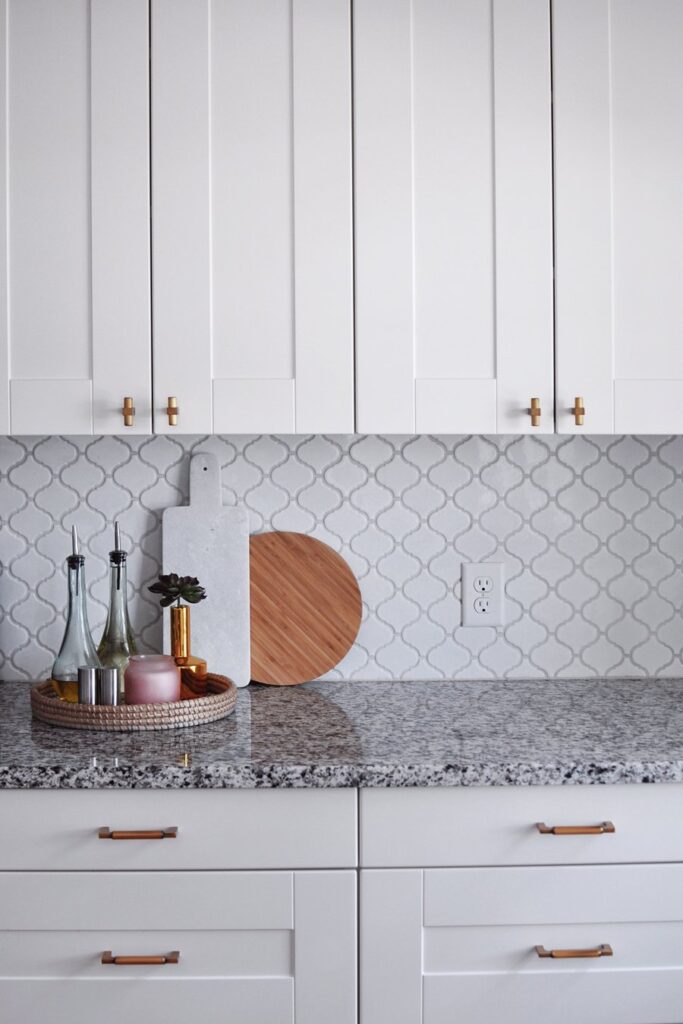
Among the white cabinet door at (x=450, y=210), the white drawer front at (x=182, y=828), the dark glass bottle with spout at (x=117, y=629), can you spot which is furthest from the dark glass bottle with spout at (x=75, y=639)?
the white cabinet door at (x=450, y=210)

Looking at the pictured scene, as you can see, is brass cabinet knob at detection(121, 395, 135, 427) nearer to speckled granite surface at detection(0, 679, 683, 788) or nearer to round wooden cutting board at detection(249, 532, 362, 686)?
round wooden cutting board at detection(249, 532, 362, 686)

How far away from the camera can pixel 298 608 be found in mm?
2279

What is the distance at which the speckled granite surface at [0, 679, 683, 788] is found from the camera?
1.62 m

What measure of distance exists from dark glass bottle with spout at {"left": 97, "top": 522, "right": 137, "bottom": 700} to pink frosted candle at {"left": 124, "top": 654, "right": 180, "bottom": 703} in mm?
183

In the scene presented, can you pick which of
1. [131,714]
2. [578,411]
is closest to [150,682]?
[131,714]

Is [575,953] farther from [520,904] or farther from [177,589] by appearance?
[177,589]

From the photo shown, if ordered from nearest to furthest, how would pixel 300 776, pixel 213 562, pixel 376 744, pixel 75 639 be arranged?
pixel 300 776 → pixel 376 744 → pixel 75 639 → pixel 213 562

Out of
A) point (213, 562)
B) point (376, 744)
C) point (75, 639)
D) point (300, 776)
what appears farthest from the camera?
point (213, 562)

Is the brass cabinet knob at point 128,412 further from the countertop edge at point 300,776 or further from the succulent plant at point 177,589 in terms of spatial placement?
the countertop edge at point 300,776

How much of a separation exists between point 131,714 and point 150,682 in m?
0.08

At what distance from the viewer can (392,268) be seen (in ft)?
6.36

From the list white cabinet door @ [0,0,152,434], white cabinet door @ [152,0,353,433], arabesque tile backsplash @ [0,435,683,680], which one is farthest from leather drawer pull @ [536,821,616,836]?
white cabinet door @ [0,0,152,434]

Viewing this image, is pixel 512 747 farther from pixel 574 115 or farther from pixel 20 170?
pixel 20 170

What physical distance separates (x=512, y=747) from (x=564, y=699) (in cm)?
44
